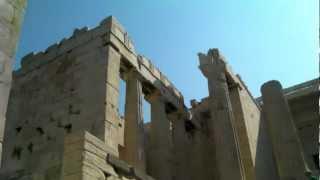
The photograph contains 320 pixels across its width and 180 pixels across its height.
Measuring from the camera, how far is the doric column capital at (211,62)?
57.9 feet

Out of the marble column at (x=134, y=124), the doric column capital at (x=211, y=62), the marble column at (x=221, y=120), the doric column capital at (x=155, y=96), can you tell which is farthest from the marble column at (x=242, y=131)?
the marble column at (x=134, y=124)

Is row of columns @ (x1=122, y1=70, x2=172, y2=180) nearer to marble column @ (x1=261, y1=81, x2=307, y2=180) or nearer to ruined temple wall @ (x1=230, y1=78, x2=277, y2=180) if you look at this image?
ruined temple wall @ (x1=230, y1=78, x2=277, y2=180)

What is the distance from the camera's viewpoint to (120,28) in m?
16.4

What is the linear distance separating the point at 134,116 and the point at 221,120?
350 centimetres

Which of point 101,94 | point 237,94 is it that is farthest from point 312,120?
point 101,94

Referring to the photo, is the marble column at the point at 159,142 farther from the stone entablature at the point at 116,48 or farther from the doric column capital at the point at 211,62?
the doric column capital at the point at 211,62

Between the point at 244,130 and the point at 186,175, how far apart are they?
365 centimetres

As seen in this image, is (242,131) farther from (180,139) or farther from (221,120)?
(180,139)

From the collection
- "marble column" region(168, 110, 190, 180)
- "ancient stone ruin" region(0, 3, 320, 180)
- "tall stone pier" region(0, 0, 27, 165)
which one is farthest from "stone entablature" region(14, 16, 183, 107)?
"tall stone pier" region(0, 0, 27, 165)

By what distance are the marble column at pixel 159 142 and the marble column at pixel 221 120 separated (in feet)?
6.70

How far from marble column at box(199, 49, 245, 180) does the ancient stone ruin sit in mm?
39

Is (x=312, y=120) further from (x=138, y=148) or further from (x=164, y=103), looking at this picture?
(x=138, y=148)

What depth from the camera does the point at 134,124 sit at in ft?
50.5

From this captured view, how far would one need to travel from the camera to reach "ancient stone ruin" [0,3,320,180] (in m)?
14.0
